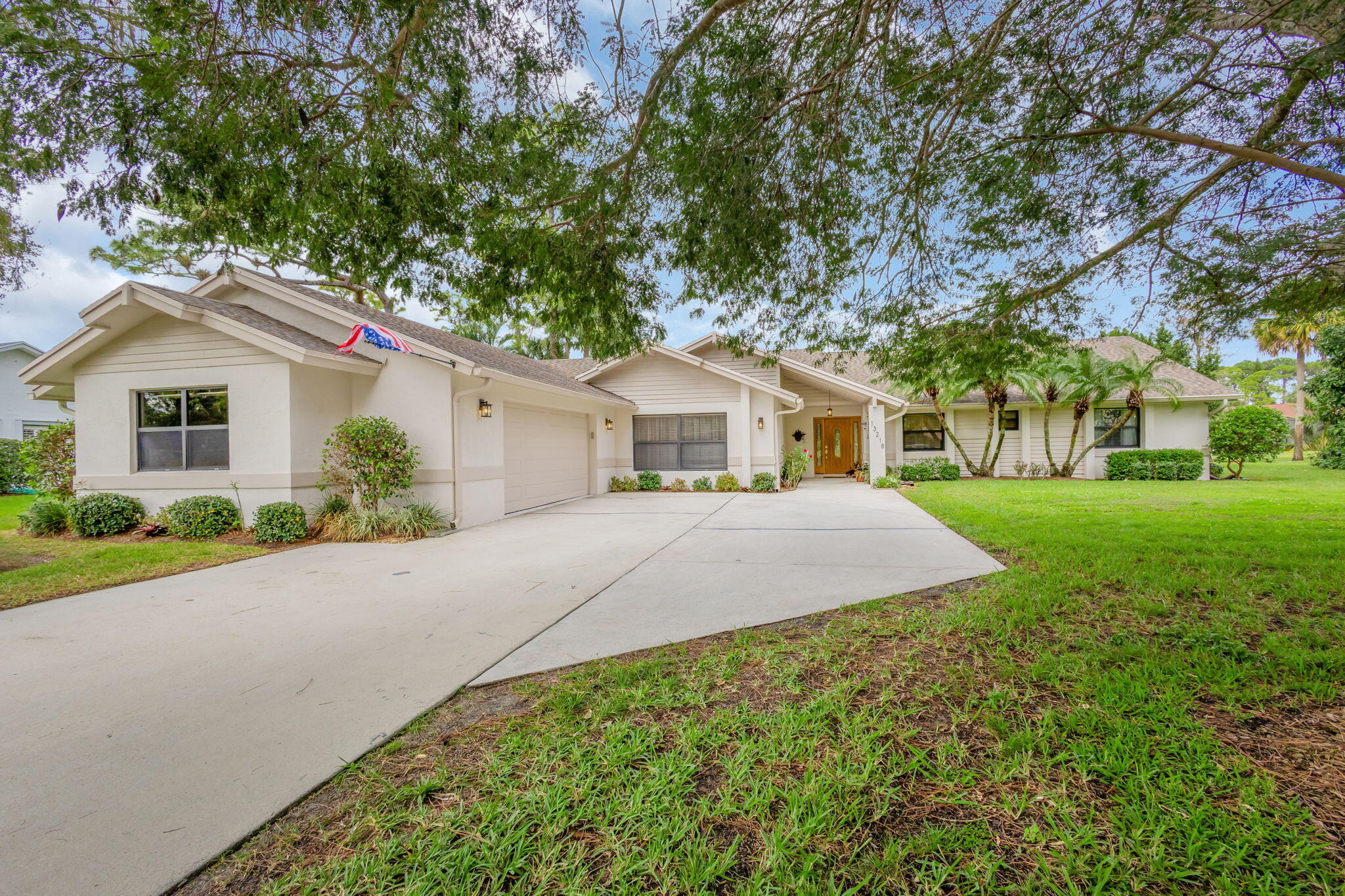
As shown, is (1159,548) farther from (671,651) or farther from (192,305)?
(192,305)

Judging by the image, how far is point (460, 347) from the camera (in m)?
11.3

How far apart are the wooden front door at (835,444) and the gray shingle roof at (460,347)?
7.56 metres

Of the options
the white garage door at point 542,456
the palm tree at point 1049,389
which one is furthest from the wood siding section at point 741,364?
the palm tree at point 1049,389

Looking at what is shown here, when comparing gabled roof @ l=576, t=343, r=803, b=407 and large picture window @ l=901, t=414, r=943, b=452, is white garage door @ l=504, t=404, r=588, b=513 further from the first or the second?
large picture window @ l=901, t=414, r=943, b=452

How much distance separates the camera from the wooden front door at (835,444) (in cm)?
1858

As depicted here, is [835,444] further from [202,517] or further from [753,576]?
[202,517]

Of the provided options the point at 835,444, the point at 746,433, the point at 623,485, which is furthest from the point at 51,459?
the point at 835,444

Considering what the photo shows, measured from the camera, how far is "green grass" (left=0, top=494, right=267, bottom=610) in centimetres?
541

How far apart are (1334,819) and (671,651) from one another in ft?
9.54

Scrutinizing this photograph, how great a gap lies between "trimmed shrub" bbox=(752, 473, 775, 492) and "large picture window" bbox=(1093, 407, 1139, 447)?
11.1 meters

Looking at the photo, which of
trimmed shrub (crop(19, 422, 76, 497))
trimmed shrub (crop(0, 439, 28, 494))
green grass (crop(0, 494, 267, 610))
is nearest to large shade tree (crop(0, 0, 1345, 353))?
green grass (crop(0, 494, 267, 610))

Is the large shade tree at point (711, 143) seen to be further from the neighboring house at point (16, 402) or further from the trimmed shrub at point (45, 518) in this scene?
the neighboring house at point (16, 402)

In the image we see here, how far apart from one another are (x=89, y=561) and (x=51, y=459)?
16.1ft

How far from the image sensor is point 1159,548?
6.30 m
